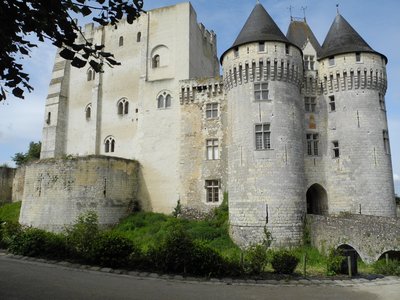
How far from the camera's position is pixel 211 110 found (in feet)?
83.6

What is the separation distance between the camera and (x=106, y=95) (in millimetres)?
30578

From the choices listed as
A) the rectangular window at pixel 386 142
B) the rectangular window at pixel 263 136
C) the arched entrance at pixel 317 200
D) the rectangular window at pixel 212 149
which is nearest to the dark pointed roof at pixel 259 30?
the rectangular window at pixel 263 136

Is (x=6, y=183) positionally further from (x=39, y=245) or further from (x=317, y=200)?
(x=317, y=200)

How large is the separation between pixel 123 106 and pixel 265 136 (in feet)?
45.8

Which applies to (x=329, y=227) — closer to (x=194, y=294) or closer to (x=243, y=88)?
(x=243, y=88)

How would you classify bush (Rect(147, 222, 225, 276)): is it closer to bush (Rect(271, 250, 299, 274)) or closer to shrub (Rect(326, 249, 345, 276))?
bush (Rect(271, 250, 299, 274))

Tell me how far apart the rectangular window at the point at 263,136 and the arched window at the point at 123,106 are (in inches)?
512

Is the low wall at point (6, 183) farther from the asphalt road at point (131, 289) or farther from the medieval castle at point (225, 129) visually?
the asphalt road at point (131, 289)

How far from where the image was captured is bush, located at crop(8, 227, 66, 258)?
13002 millimetres

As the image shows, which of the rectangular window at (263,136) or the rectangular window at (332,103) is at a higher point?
the rectangular window at (332,103)

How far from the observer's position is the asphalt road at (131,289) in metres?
8.32

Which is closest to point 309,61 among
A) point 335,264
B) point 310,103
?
point 310,103

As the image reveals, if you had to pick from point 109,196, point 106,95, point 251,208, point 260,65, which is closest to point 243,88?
point 260,65

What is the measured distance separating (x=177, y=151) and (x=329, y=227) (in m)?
12.1
